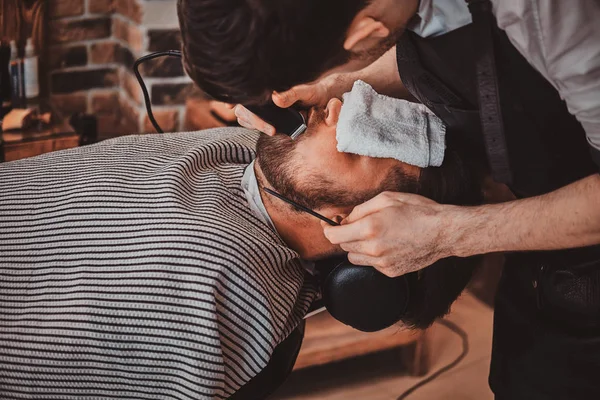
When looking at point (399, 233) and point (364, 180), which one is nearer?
point (399, 233)

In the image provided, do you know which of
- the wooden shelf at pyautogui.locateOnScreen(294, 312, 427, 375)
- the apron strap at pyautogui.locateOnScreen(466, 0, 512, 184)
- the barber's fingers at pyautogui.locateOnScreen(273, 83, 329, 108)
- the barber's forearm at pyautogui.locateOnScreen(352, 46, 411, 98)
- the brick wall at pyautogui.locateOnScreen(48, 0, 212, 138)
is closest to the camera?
the apron strap at pyautogui.locateOnScreen(466, 0, 512, 184)

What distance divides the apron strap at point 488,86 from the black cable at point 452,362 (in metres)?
1.19

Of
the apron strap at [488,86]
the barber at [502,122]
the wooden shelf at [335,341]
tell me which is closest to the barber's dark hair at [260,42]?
the barber at [502,122]

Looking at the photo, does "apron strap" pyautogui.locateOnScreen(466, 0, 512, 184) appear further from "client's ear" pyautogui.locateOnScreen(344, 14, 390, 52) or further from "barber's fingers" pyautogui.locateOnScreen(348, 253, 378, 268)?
"barber's fingers" pyautogui.locateOnScreen(348, 253, 378, 268)

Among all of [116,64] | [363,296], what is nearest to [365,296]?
[363,296]

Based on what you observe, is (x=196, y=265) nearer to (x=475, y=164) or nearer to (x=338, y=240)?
(x=338, y=240)

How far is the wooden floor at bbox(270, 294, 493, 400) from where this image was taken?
213 cm

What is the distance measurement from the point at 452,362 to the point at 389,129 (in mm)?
1262

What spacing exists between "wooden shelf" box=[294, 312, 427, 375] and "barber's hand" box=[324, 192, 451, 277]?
0.84 metres

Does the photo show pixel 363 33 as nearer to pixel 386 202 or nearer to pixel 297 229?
pixel 386 202

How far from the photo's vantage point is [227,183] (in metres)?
1.43

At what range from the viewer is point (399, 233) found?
113 centimetres

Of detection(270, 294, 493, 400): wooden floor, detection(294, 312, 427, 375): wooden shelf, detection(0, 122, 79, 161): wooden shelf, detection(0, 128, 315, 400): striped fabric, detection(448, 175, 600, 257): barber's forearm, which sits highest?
detection(448, 175, 600, 257): barber's forearm

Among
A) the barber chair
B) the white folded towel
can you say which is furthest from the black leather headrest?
the white folded towel
